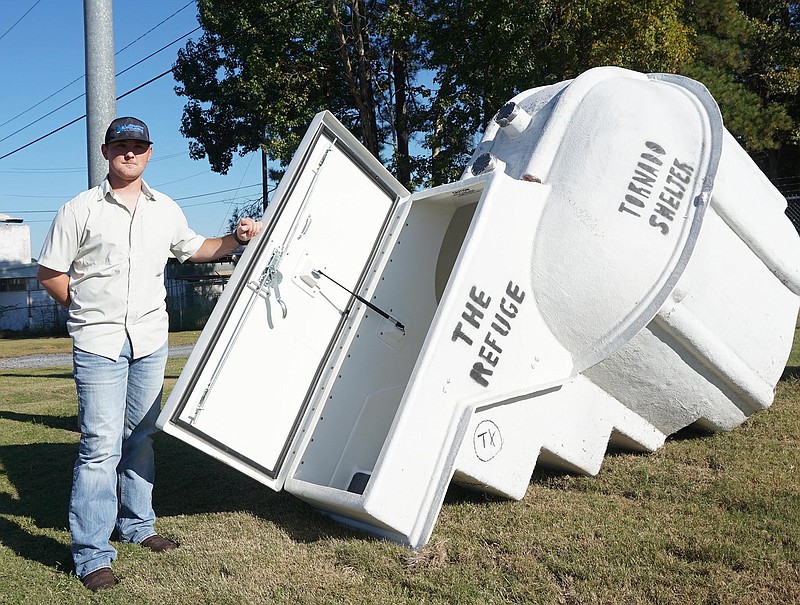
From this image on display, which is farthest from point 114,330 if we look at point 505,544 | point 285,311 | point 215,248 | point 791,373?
point 791,373

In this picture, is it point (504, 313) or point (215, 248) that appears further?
point (215, 248)

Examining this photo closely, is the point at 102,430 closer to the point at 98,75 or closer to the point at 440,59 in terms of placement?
the point at 98,75

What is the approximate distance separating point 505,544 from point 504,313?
3.83 ft

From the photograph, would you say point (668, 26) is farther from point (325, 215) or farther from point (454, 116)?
point (325, 215)

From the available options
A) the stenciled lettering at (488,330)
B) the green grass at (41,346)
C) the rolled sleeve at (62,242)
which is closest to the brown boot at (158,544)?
the rolled sleeve at (62,242)

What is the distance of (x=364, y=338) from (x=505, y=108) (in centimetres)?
181

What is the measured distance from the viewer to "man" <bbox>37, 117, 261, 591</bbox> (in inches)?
141

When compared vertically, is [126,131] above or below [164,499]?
above

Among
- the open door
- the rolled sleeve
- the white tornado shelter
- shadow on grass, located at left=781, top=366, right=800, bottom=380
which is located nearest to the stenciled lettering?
the white tornado shelter

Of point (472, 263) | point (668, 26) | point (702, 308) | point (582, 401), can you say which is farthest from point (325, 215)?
point (668, 26)

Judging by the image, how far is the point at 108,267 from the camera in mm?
3701

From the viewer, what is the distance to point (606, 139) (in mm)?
4566

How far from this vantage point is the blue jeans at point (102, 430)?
3543 mm

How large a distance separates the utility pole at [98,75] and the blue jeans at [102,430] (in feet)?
11.2
